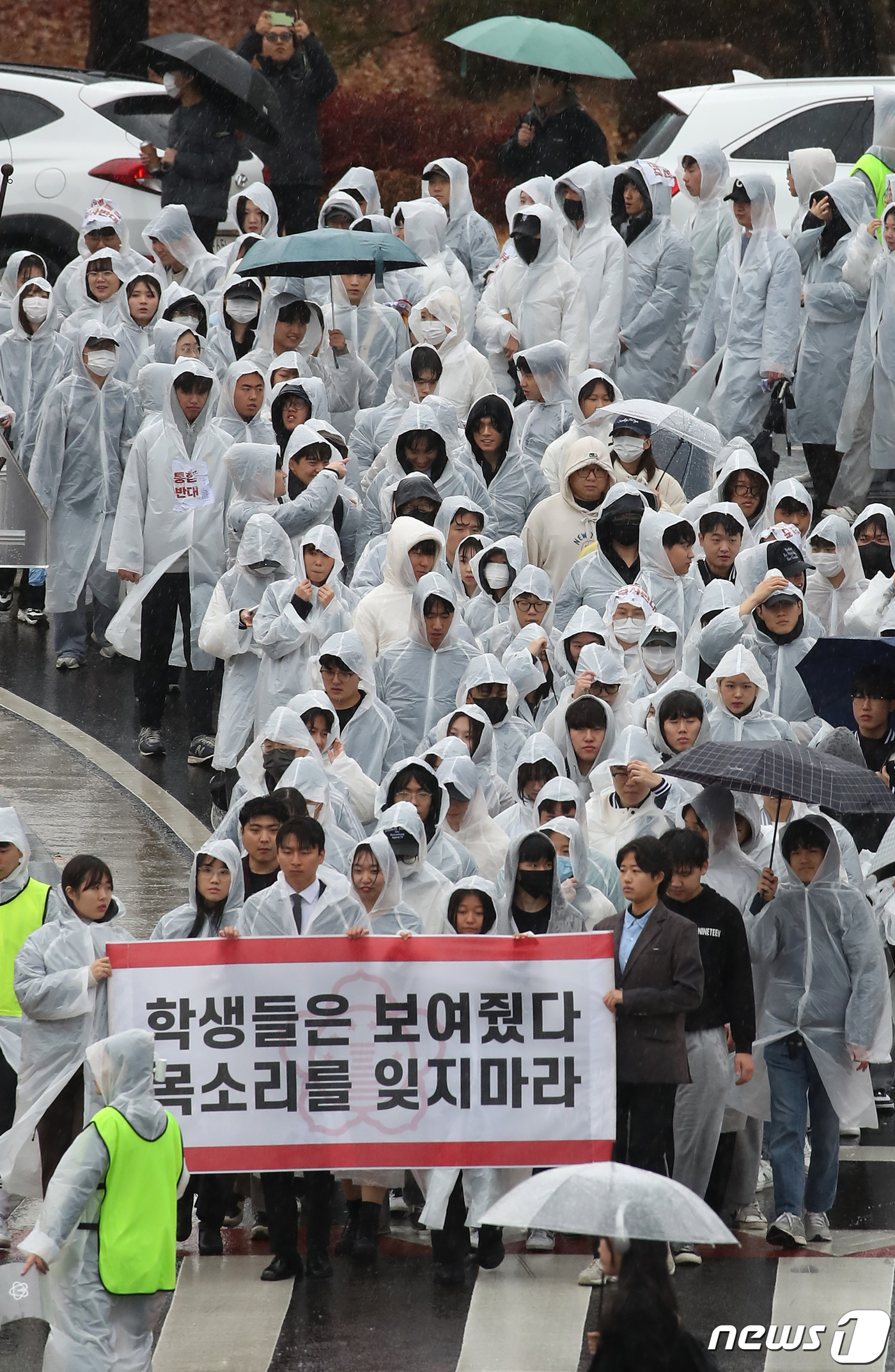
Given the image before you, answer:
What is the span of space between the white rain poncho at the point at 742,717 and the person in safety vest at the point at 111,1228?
3874mm

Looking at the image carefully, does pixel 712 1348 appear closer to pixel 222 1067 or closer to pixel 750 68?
pixel 222 1067

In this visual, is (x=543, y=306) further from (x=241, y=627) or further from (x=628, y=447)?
(x=241, y=627)

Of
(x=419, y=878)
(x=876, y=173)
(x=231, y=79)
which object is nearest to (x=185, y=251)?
(x=231, y=79)

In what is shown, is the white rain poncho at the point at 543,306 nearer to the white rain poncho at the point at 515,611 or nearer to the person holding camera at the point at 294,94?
the person holding camera at the point at 294,94

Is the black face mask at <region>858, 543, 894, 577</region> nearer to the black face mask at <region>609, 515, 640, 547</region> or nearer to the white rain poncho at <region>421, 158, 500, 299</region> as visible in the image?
the black face mask at <region>609, 515, 640, 547</region>

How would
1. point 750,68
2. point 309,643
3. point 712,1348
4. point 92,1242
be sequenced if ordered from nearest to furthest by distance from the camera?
point 92,1242 < point 712,1348 < point 309,643 < point 750,68

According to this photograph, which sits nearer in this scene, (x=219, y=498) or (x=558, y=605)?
(x=558, y=605)

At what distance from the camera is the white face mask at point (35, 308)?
15.7m

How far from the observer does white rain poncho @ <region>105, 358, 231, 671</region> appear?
545 inches

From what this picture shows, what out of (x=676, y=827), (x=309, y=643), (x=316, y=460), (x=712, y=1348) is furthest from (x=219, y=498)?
(x=712, y=1348)

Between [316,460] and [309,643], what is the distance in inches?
64.9

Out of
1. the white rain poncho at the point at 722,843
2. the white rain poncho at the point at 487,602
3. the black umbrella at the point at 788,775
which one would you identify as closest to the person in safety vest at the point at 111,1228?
the black umbrella at the point at 788,775

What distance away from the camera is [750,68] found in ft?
92.5

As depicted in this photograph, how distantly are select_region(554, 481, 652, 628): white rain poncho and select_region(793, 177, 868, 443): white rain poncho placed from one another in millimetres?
3139
